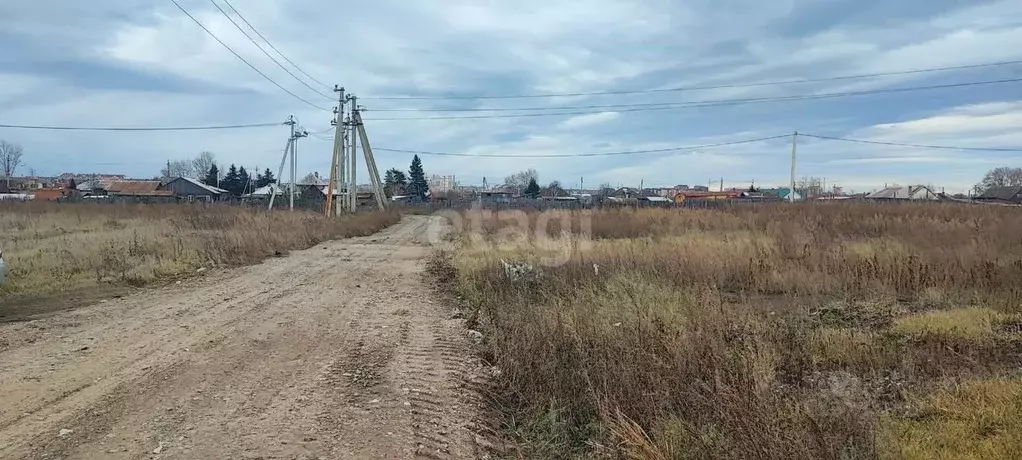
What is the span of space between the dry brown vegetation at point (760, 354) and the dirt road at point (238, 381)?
65 cm

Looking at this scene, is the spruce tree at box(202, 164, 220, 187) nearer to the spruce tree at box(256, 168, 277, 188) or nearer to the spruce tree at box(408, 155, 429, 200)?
the spruce tree at box(256, 168, 277, 188)

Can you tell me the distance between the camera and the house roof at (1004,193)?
62406 mm

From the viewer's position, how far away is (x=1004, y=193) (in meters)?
66.9

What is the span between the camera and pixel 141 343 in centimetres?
618

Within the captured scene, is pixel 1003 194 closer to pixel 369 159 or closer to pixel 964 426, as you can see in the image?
pixel 369 159

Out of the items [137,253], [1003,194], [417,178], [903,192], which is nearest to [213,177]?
[417,178]

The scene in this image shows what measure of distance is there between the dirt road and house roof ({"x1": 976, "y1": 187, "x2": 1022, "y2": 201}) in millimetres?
73264

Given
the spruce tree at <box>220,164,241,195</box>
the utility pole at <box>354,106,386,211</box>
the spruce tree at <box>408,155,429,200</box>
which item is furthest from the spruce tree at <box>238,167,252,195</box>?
the utility pole at <box>354,106,386,211</box>

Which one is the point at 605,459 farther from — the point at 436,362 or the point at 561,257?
the point at 561,257

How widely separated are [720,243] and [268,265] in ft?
35.5

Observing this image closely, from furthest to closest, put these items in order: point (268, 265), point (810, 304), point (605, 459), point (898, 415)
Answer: point (268, 265), point (810, 304), point (898, 415), point (605, 459)

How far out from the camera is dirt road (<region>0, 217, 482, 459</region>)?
3809mm

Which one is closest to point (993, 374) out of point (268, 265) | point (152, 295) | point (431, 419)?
point (431, 419)

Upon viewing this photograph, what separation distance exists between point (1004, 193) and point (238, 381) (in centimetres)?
8211
